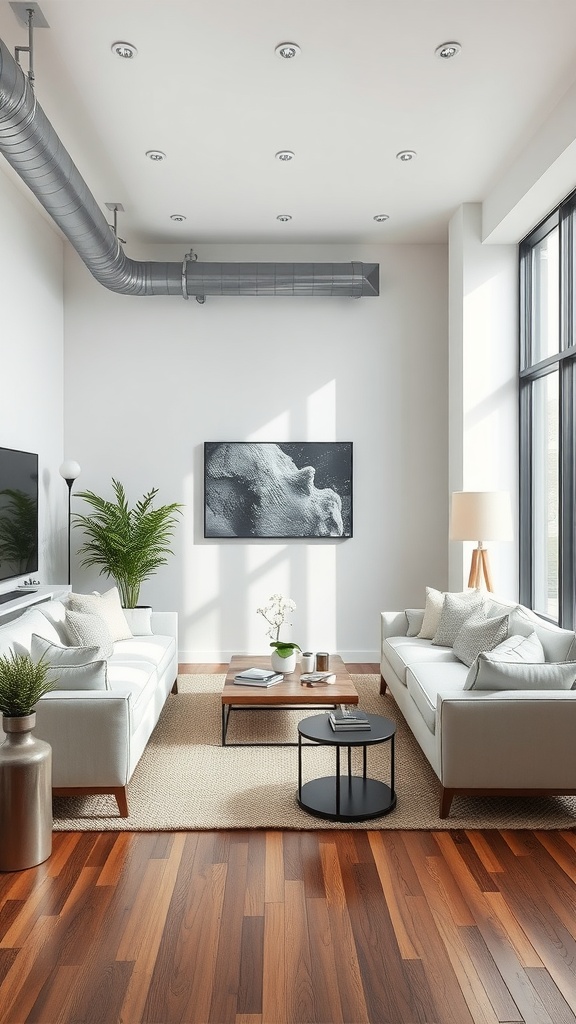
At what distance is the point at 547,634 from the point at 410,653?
3.27 ft

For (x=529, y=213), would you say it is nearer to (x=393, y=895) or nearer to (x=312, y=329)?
(x=312, y=329)

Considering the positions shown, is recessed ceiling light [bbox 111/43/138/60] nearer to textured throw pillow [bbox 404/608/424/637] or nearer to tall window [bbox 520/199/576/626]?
tall window [bbox 520/199/576/626]

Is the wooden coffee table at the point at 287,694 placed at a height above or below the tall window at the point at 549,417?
below

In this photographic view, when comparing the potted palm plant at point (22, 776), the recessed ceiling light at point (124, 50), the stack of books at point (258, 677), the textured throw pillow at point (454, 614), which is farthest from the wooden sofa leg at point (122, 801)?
the recessed ceiling light at point (124, 50)

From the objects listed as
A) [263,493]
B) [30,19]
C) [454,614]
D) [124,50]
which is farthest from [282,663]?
[30,19]

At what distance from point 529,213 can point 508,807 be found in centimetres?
363

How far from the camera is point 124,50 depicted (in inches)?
140

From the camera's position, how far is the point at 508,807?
331 cm

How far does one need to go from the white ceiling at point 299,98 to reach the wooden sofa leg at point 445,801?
3341 millimetres

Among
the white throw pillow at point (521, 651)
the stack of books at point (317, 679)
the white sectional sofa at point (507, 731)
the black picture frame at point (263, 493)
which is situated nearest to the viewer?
the white sectional sofa at point (507, 731)

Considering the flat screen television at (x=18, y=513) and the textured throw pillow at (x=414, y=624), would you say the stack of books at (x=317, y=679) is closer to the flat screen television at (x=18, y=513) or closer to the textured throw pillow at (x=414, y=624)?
the textured throw pillow at (x=414, y=624)

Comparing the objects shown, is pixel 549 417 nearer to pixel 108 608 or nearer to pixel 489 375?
pixel 489 375

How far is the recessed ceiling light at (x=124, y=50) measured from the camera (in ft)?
11.5

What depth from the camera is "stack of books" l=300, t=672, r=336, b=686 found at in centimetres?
425
